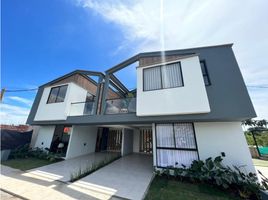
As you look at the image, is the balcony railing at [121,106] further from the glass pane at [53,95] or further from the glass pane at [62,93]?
the glass pane at [53,95]

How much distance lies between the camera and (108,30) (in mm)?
7410

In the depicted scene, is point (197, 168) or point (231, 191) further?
point (197, 168)

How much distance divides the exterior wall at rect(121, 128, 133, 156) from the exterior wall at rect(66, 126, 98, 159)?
133 inches

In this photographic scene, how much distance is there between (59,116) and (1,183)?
492 centimetres

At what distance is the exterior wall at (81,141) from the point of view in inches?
383

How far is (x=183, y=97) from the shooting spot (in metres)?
5.80

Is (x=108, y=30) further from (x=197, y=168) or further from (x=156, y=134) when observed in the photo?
(x=197, y=168)

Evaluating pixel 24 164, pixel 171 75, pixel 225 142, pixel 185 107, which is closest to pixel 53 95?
pixel 24 164

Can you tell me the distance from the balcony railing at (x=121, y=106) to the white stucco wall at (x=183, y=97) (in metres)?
0.77

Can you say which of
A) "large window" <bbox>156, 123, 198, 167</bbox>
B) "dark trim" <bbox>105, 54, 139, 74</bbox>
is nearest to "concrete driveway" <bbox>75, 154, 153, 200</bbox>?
"large window" <bbox>156, 123, 198, 167</bbox>

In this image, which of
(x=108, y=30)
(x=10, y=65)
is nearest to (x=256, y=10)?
(x=108, y=30)

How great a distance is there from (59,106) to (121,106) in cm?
552

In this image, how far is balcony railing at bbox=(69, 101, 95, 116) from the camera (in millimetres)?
8793

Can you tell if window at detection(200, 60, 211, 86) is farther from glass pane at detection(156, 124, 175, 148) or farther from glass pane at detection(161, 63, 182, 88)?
glass pane at detection(156, 124, 175, 148)
